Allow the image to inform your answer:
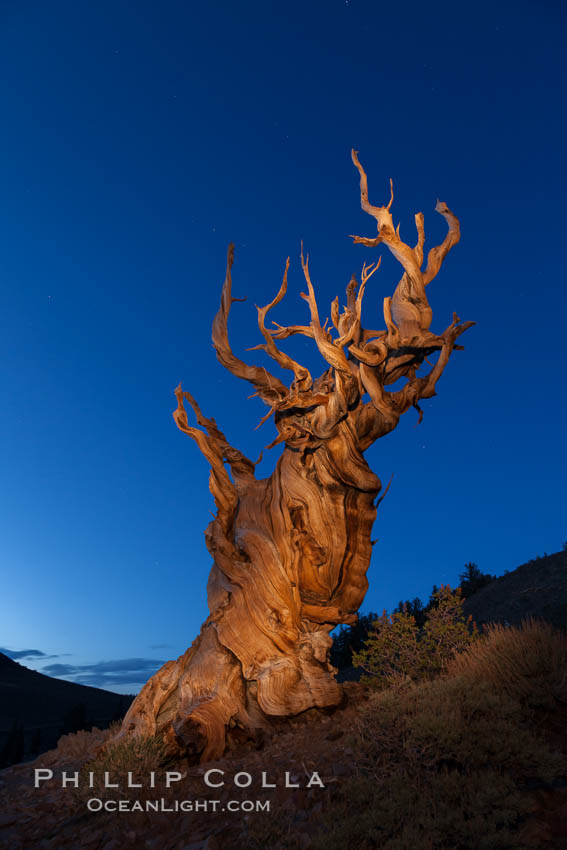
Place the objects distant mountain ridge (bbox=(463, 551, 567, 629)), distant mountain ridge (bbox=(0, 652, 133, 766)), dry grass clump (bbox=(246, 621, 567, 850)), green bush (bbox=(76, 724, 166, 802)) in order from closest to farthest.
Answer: dry grass clump (bbox=(246, 621, 567, 850))
green bush (bbox=(76, 724, 166, 802))
distant mountain ridge (bbox=(463, 551, 567, 629))
distant mountain ridge (bbox=(0, 652, 133, 766))

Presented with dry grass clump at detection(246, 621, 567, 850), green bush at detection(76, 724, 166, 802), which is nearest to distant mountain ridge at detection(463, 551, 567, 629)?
dry grass clump at detection(246, 621, 567, 850)

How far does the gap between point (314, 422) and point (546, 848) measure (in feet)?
20.0

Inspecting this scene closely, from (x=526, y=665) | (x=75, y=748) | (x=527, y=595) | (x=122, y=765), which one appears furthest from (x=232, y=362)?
(x=527, y=595)

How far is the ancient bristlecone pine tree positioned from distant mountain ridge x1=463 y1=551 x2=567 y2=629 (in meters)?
10.8

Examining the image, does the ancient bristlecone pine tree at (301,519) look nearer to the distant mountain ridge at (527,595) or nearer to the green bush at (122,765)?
the green bush at (122,765)

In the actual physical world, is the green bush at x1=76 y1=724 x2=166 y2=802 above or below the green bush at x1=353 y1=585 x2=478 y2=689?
below

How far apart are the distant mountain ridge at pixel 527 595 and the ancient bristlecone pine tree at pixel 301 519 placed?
1085cm

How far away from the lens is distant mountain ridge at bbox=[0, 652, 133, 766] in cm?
3697

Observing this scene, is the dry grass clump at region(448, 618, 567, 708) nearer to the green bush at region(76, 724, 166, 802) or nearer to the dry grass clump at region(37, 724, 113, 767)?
the green bush at region(76, 724, 166, 802)

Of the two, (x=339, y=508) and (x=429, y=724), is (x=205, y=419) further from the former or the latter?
(x=429, y=724)

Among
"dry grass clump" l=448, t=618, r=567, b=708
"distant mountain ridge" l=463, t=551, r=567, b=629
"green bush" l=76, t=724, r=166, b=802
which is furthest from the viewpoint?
"distant mountain ridge" l=463, t=551, r=567, b=629

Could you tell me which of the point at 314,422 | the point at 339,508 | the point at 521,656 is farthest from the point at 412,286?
the point at 521,656

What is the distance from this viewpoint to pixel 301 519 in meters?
9.05

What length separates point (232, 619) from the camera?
28.3ft
